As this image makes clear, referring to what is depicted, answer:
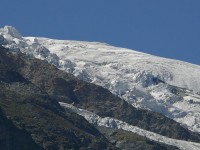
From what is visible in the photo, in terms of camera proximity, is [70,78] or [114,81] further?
[114,81]

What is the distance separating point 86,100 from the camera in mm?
151750

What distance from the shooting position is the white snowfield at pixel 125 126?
130m

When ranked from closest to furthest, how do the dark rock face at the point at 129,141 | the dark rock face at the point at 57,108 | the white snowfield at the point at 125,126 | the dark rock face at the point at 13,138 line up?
1. the dark rock face at the point at 13,138
2. the dark rock face at the point at 57,108
3. the dark rock face at the point at 129,141
4. the white snowfield at the point at 125,126

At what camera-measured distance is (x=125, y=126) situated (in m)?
134

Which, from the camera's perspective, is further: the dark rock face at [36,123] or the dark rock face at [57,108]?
the dark rock face at [57,108]

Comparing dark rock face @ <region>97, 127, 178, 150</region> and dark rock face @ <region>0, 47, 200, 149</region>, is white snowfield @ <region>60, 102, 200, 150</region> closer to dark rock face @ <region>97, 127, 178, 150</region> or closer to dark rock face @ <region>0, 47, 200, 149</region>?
dark rock face @ <region>97, 127, 178, 150</region>

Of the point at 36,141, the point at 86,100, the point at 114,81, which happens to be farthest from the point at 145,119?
the point at 36,141

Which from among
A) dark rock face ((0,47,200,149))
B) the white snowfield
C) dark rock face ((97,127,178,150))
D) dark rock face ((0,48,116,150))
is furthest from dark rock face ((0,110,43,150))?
the white snowfield

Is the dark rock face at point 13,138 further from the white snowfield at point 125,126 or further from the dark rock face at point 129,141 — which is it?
the white snowfield at point 125,126

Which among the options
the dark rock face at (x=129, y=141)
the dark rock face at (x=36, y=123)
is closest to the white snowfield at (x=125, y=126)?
the dark rock face at (x=129, y=141)

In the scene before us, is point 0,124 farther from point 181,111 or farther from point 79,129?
point 181,111

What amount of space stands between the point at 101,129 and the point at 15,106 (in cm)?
1733

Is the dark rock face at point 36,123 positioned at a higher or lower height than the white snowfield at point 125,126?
lower

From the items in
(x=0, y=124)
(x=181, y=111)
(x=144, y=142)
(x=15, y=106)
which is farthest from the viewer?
(x=181, y=111)
